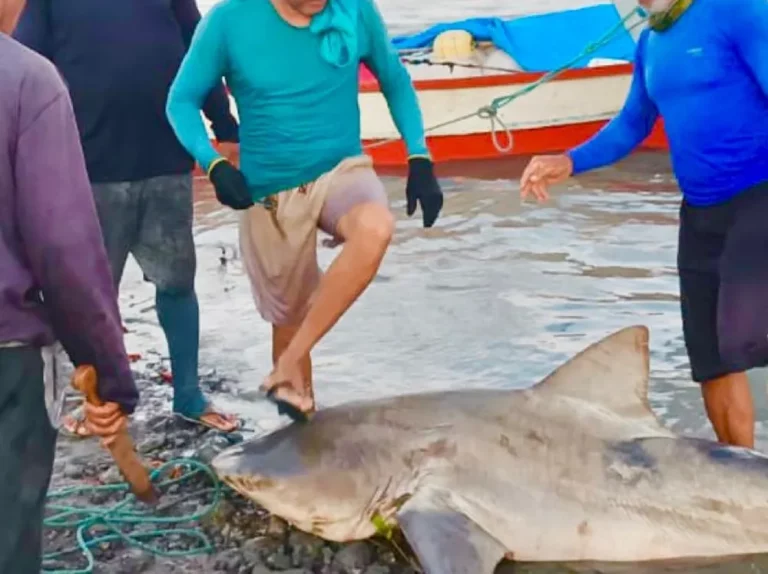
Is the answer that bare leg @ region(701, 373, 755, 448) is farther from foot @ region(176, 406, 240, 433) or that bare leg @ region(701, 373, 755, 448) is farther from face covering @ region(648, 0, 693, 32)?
foot @ region(176, 406, 240, 433)

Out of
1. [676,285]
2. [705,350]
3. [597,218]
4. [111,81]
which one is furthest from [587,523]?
[597,218]

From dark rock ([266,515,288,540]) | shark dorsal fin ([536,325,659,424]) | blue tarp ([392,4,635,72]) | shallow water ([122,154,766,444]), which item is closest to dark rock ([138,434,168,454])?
shallow water ([122,154,766,444])

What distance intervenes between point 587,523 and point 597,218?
661cm

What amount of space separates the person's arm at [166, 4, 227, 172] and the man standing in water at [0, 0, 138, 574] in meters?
1.64

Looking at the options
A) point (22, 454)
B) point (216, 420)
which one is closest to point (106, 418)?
point (22, 454)

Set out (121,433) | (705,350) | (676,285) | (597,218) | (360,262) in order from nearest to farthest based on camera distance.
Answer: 1. (121,433)
2. (360,262)
3. (705,350)
4. (676,285)
5. (597,218)

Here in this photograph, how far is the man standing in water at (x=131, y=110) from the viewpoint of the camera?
17.5 feet

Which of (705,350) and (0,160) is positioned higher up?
(0,160)

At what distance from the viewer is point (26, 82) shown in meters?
3.09

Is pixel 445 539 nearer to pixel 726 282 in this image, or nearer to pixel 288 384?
pixel 288 384

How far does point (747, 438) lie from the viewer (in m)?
5.11

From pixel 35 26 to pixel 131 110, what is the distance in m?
0.53

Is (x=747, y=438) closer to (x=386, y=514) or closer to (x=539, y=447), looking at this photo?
(x=539, y=447)

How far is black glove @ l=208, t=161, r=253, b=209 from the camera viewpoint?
15.9 ft
